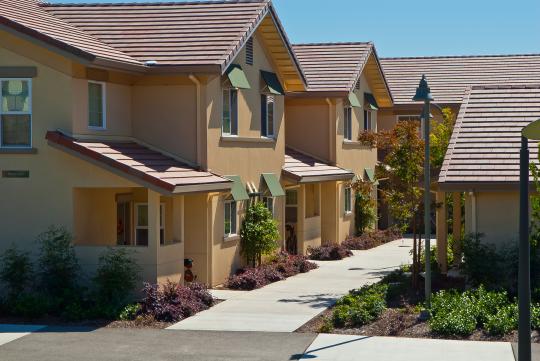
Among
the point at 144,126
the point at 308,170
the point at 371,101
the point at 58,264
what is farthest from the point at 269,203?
the point at 371,101

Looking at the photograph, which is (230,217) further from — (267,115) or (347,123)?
(347,123)

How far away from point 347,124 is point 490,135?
14.0 meters

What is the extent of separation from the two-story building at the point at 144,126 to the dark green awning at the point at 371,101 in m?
9.54

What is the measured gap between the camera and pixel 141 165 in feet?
65.9

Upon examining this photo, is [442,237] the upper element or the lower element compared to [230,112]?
lower

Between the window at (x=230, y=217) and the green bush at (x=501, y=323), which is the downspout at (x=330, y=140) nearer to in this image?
the window at (x=230, y=217)

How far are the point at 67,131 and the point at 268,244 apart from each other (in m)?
6.87

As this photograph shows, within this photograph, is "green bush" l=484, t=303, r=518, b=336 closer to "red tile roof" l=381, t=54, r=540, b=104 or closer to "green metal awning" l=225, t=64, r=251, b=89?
"green metal awning" l=225, t=64, r=251, b=89

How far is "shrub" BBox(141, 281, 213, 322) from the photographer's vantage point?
726 inches

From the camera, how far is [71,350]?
51.7 feet

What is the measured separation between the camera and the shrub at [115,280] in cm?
1883

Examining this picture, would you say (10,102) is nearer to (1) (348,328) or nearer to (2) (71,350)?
(2) (71,350)

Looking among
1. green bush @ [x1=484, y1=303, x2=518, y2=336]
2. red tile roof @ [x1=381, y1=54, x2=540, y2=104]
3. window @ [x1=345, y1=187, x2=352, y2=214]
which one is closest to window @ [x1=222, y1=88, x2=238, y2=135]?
green bush @ [x1=484, y1=303, x2=518, y2=336]

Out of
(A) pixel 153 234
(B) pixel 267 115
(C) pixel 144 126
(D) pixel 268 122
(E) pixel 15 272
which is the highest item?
(B) pixel 267 115
